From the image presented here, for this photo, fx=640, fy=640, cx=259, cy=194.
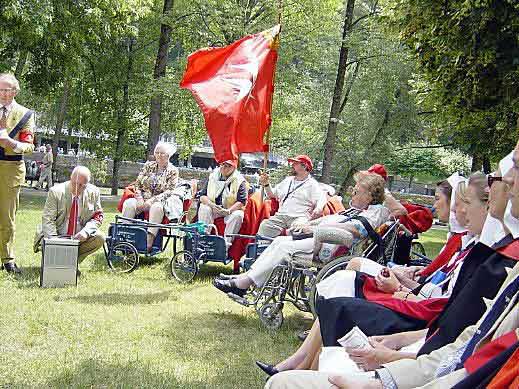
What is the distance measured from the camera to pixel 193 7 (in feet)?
65.6

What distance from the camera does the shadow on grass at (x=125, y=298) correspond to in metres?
6.57

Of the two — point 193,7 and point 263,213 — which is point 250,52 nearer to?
point 263,213

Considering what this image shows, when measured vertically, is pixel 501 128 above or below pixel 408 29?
below

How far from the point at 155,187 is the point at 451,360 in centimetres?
679

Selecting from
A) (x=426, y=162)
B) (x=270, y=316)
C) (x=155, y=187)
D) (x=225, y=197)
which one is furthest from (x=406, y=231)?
(x=426, y=162)

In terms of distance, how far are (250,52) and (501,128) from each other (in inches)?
128

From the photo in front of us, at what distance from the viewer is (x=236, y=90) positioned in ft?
23.4

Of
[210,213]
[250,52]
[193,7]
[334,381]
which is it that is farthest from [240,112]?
[193,7]

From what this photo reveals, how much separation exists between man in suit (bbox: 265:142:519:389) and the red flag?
4441mm

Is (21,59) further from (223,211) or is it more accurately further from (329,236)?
(329,236)

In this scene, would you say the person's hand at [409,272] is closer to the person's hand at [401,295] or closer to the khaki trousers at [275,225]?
the person's hand at [401,295]

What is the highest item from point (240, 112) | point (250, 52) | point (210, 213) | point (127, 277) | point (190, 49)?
point (190, 49)

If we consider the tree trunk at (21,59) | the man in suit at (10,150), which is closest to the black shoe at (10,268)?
the man in suit at (10,150)

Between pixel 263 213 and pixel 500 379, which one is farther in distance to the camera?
pixel 263 213
